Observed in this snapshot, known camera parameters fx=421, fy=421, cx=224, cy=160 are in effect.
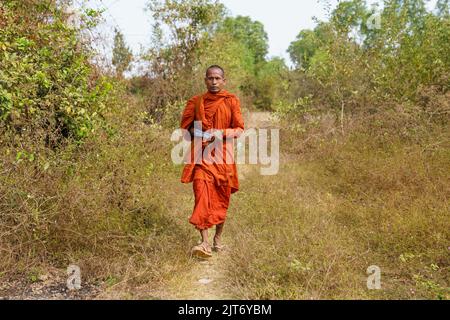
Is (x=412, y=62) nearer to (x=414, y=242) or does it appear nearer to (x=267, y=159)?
(x=267, y=159)

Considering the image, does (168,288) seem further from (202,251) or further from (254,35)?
(254,35)

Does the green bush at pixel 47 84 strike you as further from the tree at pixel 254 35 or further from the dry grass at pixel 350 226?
the tree at pixel 254 35

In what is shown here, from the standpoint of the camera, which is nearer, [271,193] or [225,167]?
[225,167]

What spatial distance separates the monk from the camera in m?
4.45

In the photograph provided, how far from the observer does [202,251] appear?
4223 mm

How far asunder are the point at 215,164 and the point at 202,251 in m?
0.93

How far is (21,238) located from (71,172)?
859 millimetres

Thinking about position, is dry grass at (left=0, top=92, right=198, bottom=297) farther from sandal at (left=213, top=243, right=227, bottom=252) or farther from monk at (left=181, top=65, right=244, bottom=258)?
monk at (left=181, top=65, right=244, bottom=258)

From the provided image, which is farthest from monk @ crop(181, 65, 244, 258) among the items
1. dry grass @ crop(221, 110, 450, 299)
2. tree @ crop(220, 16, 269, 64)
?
tree @ crop(220, 16, 269, 64)

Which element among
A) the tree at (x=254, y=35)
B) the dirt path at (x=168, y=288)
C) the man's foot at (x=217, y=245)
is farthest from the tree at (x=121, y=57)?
the tree at (x=254, y=35)

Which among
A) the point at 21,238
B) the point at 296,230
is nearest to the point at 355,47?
the point at 296,230

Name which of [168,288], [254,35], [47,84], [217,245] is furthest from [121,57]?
[254,35]

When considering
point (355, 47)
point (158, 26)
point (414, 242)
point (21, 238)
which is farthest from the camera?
point (158, 26)
